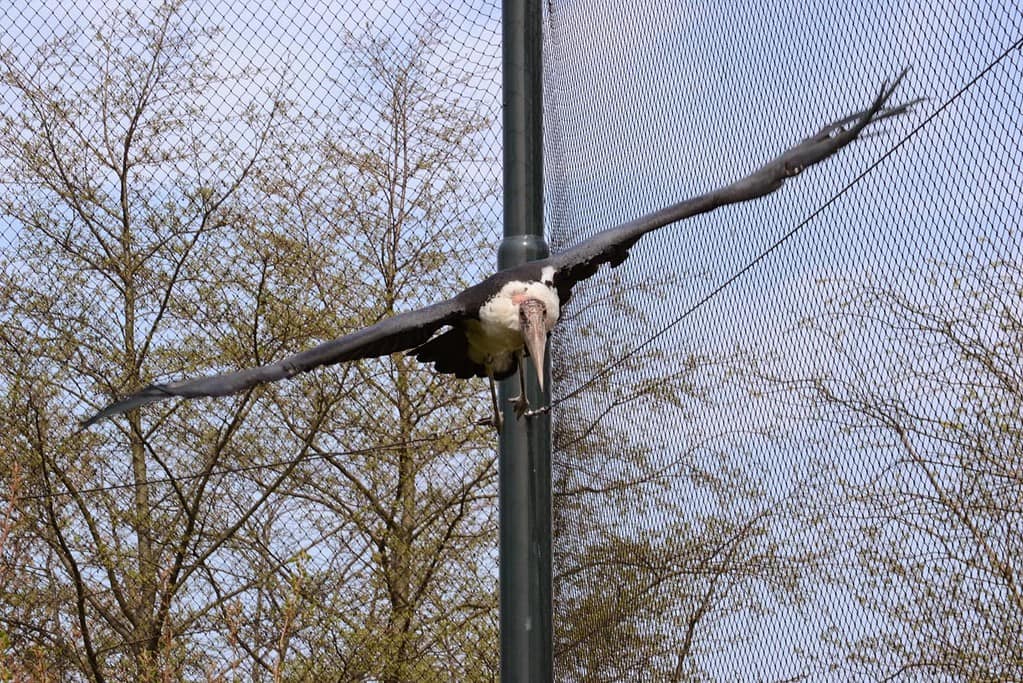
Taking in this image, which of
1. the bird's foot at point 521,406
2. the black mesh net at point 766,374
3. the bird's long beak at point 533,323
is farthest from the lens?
the bird's foot at point 521,406

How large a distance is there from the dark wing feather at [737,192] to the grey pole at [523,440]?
0.62ft

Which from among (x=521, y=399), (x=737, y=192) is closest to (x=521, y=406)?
(x=521, y=399)

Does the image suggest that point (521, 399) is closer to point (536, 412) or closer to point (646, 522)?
point (536, 412)

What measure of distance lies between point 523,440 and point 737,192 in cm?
68

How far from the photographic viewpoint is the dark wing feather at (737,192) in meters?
1.68

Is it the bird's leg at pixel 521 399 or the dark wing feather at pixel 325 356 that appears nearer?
the dark wing feather at pixel 325 356

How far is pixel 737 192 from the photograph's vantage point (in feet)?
6.30

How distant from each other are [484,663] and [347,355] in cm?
305

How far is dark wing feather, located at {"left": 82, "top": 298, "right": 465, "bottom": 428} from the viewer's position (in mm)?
1873

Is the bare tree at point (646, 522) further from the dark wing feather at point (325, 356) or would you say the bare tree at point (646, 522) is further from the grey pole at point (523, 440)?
the dark wing feather at point (325, 356)

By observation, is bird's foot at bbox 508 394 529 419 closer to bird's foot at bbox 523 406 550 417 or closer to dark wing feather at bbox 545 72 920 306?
bird's foot at bbox 523 406 550 417

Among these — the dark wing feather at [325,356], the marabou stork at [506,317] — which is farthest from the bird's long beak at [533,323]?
the dark wing feather at [325,356]

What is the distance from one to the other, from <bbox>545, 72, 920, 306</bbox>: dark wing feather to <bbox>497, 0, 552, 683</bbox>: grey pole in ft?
0.62

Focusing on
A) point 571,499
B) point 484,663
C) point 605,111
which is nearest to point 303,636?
point 484,663
